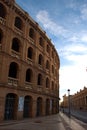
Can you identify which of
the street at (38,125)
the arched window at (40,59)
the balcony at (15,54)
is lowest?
the street at (38,125)

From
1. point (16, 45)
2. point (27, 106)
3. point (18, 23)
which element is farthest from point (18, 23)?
point (27, 106)

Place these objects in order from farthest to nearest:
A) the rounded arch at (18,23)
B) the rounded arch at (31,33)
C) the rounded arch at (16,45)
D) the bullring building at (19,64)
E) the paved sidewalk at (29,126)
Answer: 1. the rounded arch at (31,33)
2. the rounded arch at (18,23)
3. the rounded arch at (16,45)
4. the bullring building at (19,64)
5. the paved sidewalk at (29,126)

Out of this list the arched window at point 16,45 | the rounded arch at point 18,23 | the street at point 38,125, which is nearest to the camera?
the street at point 38,125

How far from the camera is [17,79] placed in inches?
937

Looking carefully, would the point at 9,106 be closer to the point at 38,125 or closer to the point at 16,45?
the point at 38,125

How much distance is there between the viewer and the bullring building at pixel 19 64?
2208 cm

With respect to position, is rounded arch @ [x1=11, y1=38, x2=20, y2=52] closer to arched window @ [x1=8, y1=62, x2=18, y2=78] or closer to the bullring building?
the bullring building

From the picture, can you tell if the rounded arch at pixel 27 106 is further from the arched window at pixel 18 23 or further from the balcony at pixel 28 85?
the arched window at pixel 18 23

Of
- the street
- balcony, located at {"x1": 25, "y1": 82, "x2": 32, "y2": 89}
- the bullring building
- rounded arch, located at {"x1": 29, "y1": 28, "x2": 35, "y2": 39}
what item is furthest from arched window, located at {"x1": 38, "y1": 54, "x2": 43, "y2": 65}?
the street

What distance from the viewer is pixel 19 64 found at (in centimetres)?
2447

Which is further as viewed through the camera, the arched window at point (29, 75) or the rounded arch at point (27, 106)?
the arched window at point (29, 75)

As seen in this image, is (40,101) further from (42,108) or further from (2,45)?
(2,45)

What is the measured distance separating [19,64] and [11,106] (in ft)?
17.9

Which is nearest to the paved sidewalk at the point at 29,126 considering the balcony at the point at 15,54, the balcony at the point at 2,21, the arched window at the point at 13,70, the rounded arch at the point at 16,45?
the arched window at the point at 13,70
